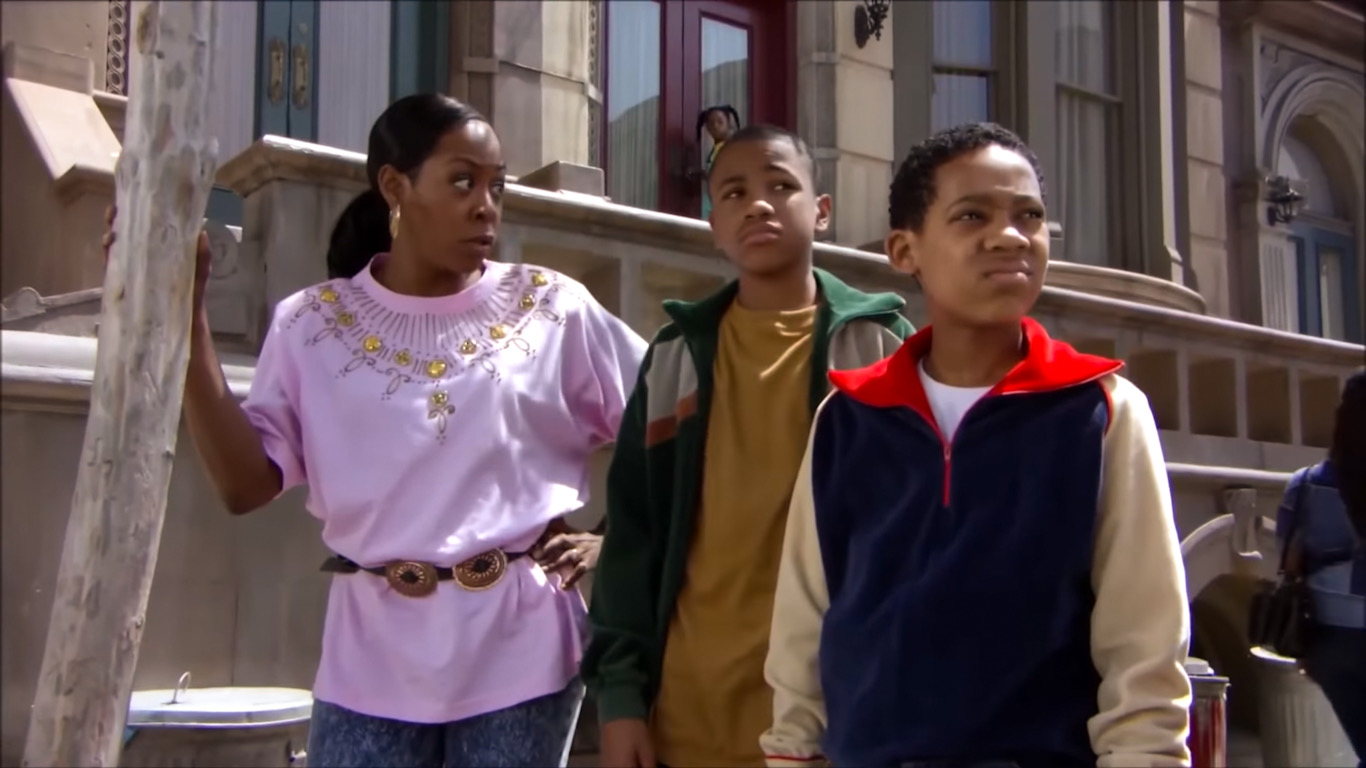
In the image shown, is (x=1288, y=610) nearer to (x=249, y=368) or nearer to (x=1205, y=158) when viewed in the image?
(x=249, y=368)

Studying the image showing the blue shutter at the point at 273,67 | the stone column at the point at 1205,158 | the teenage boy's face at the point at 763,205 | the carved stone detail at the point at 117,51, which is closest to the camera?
the teenage boy's face at the point at 763,205

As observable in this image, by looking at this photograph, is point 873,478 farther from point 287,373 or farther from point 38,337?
point 38,337

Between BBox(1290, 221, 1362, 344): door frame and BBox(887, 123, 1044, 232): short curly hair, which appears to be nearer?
BBox(887, 123, 1044, 232): short curly hair

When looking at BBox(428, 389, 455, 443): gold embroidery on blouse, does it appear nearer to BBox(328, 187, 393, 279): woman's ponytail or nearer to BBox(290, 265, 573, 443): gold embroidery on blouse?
BBox(290, 265, 573, 443): gold embroidery on blouse

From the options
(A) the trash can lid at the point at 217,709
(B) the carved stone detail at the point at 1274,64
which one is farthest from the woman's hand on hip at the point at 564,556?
(B) the carved stone detail at the point at 1274,64

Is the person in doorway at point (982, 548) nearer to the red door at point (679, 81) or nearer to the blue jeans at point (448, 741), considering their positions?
the blue jeans at point (448, 741)

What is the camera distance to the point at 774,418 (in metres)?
2.35

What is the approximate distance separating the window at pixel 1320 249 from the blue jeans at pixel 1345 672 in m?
9.65

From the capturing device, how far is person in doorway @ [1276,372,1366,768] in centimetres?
337

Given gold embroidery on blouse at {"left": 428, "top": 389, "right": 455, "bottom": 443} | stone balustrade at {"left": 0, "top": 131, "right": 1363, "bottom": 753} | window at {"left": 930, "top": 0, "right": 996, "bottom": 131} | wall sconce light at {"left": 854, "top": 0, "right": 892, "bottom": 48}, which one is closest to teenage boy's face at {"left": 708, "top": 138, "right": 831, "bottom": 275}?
gold embroidery on blouse at {"left": 428, "top": 389, "right": 455, "bottom": 443}

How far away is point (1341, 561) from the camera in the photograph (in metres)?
3.47

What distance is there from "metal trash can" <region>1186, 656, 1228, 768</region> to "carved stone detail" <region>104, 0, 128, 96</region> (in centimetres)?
502

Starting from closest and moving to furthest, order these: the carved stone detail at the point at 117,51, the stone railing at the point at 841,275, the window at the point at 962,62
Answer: the stone railing at the point at 841,275 → the carved stone detail at the point at 117,51 → the window at the point at 962,62

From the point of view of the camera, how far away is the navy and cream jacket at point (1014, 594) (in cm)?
183
